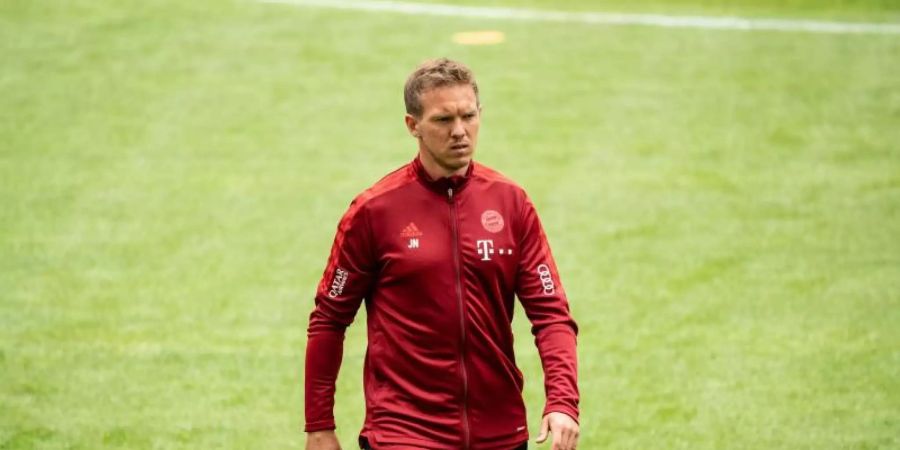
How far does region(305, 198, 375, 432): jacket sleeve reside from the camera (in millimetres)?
6281

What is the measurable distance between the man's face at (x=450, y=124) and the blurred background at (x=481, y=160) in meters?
4.26

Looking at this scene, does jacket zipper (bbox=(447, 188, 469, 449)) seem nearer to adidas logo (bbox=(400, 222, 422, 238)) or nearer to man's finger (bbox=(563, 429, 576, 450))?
adidas logo (bbox=(400, 222, 422, 238))

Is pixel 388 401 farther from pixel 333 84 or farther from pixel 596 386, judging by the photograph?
pixel 333 84

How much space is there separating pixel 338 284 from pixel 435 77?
91 centimetres

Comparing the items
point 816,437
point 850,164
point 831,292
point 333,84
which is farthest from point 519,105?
point 816,437

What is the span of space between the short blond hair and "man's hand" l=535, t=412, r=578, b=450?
130 cm

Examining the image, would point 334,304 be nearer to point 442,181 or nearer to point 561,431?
point 442,181

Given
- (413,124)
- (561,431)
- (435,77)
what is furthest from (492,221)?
(561,431)

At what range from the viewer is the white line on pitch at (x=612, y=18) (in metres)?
19.1

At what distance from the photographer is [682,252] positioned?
13.6 m

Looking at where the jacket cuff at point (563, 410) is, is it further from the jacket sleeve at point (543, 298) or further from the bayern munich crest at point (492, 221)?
the bayern munich crest at point (492, 221)

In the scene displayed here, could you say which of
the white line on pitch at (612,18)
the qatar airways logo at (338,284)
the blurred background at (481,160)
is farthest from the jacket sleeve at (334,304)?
the white line on pitch at (612,18)

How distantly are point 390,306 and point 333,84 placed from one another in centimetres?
1157

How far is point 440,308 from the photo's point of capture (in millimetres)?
6227
